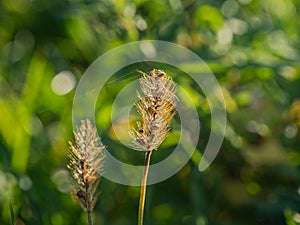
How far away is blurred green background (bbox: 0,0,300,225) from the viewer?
3.59ft

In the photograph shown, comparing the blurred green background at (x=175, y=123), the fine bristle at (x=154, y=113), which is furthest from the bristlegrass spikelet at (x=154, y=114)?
the blurred green background at (x=175, y=123)

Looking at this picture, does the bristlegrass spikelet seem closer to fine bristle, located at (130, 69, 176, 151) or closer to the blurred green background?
fine bristle, located at (130, 69, 176, 151)

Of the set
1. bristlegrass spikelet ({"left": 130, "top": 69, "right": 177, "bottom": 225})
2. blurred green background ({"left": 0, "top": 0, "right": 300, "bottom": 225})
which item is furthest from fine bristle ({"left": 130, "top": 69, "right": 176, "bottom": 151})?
blurred green background ({"left": 0, "top": 0, "right": 300, "bottom": 225})

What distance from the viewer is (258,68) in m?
1.19

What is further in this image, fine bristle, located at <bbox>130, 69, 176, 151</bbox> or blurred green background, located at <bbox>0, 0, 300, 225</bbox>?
blurred green background, located at <bbox>0, 0, 300, 225</bbox>

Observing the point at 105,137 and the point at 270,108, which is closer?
the point at 105,137

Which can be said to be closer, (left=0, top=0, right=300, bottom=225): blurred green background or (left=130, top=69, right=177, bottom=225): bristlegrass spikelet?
(left=130, top=69, right=177, bottom=225): bristlegrass spikelet

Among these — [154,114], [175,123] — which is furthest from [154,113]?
[175,123]

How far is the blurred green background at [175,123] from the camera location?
1.09 metres

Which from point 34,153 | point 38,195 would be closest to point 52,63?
point 34,153

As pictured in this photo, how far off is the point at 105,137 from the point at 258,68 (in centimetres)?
30

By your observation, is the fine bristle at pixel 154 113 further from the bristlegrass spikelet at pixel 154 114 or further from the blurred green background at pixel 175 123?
the blurred green background at pixel 175 123

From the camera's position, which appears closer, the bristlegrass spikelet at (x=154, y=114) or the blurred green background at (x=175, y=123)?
the bristlegrass spikelet at (x=154, y=114)

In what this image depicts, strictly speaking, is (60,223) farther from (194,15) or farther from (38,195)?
(194,15)
